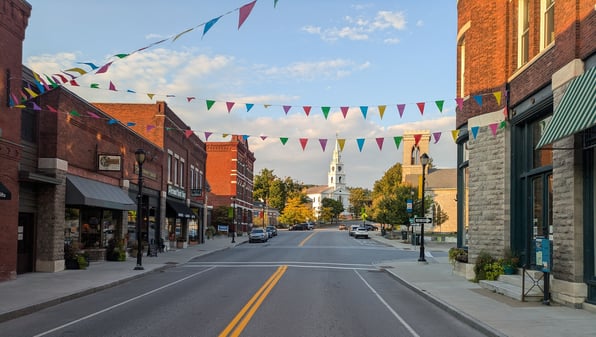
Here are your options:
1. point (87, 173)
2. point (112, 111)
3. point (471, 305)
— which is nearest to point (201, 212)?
point (112, 111)

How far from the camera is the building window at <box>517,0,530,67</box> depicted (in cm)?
1678

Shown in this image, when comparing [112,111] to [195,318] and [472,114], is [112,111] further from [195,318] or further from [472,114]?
[195,318]

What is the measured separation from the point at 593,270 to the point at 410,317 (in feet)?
13.6

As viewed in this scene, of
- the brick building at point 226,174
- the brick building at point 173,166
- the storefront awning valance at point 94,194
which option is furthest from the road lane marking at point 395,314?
the brick building at point 226,174

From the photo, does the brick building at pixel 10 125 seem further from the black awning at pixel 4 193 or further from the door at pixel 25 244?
the door at pixel 25 244

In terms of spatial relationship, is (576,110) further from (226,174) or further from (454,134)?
(226,174)

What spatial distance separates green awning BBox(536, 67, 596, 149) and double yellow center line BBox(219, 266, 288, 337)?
740 centimetres

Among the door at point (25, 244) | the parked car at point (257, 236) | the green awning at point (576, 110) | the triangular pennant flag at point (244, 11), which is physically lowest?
the parked car at point (257, 236)

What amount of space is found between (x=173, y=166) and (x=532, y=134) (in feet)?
92.3

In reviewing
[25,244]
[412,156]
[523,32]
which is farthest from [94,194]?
[412,156]

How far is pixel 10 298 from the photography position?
1323 cm

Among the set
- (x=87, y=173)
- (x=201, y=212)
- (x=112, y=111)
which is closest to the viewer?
(x=87, y=173)

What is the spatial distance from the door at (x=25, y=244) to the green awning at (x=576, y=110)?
16.9 m

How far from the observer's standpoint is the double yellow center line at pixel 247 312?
379 inches
